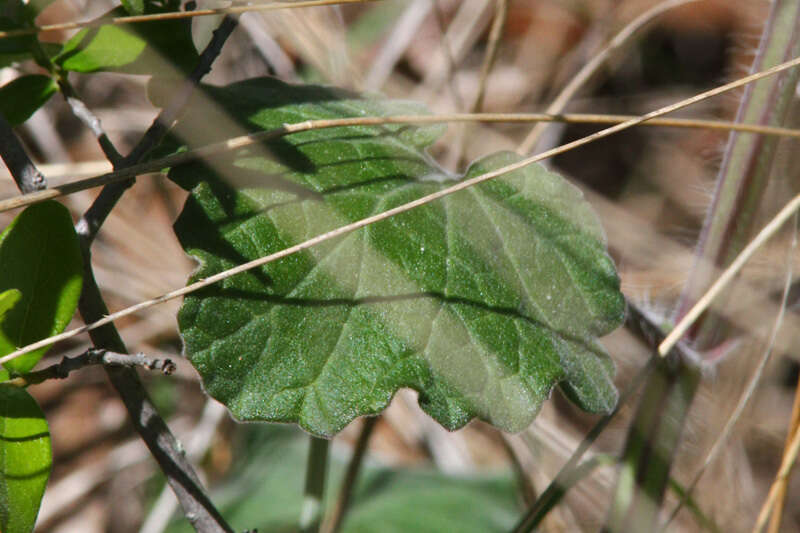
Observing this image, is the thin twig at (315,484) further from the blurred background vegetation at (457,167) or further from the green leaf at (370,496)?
the green leaf at (370,496)

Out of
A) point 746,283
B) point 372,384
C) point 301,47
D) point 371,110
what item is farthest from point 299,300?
point 301,47

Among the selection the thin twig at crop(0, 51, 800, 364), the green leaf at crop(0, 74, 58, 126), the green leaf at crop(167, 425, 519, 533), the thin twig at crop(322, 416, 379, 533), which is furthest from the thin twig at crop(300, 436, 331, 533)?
the green leaf at crop(167, 425, 519, 533)

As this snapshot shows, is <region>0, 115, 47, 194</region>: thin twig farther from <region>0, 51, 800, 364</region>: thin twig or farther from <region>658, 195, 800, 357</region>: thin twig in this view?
<region>658, 195, 800, 357</region>: thin twig

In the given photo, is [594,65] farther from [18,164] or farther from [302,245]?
[18,164]

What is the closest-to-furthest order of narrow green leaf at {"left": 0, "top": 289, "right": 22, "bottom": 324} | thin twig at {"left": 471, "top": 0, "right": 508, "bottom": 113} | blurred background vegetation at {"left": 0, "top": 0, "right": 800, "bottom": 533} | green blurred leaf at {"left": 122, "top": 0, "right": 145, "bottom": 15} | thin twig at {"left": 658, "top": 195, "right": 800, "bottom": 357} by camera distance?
narrow green leaf at {"left": 0, "top": 289, "right": 22, "bottom": 324} < green blurred leaf at {"left": 122, "top": 0, "right": 145, "bottom": 15} < thin twig at {"left": 658, "top": 195, "right": 800, "bottom": 357} < thin twig at {"left": 471, "top": 0, "right": 508, "bottom": 113} < blurred background vegetation at {"left": 0, "top": 0, "right": 800, "bottom": 533}

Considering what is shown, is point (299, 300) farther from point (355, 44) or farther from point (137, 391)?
point (355, 44)
